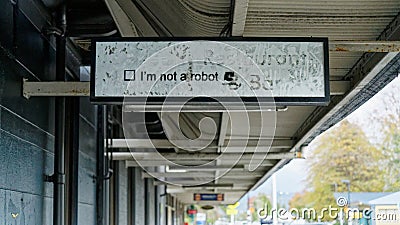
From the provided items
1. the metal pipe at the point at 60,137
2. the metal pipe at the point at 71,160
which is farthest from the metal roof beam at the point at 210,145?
the metal pipe at the point at 60,137

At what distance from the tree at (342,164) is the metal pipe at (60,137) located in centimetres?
1575

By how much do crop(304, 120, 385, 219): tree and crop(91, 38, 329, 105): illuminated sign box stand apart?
55.9ft

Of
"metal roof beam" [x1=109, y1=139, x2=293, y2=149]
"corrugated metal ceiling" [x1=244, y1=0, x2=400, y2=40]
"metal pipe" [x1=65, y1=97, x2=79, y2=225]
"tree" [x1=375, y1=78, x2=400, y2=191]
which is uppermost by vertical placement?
"tree" [x1=375, y1=78, x2=400, y2=191]

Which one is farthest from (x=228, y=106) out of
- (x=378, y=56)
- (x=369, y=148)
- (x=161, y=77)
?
(x=369, y=148)

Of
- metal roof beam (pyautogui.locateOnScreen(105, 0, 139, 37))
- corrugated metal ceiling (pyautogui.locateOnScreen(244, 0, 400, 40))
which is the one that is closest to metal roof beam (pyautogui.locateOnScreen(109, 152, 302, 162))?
metal roof beam (pyautogui.locateOnScreen(105, 0, 139, 37))

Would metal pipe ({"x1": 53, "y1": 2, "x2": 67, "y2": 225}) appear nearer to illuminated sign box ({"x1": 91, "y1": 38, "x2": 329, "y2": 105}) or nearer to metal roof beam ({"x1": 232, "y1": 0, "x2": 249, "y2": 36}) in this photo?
illuminated sign box ({"x1": 91, "y1": 38, "x2": 329, "y2": 105})

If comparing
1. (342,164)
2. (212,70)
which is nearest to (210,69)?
(212,70)

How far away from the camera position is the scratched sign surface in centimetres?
411

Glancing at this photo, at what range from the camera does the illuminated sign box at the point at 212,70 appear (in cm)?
410

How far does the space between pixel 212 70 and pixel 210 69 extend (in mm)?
14

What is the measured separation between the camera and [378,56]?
202 inches

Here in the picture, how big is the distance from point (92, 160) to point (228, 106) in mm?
3947

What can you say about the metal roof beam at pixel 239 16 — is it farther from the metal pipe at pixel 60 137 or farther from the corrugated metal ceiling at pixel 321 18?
the metal pipe at pixel 60 137

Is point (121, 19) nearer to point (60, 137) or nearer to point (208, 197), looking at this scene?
point (60, 137)
